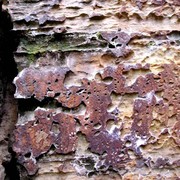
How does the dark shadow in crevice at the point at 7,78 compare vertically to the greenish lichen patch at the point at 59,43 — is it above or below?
below

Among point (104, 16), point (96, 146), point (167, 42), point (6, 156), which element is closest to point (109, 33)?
point (104, 16)

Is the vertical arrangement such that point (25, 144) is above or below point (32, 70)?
below

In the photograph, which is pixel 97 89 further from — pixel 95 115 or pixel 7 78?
pixel 7 78

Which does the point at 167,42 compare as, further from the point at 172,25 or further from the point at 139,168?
the point at 139,168

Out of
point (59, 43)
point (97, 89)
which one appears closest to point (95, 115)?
point (97, 89)

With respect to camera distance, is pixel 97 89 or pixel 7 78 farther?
pixel 7 78

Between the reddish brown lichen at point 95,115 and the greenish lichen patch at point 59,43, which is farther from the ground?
the greenish lichen patch at point 59,43

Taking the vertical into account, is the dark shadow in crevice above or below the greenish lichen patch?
below

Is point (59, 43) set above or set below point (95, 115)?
above
